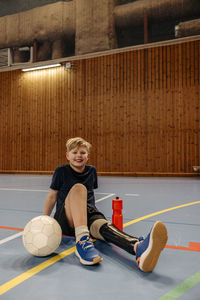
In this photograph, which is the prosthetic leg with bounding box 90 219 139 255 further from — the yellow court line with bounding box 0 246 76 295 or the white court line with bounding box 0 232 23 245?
the white court line with bounding box 0 232 23 245

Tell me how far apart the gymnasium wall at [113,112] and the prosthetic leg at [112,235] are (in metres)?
8.83

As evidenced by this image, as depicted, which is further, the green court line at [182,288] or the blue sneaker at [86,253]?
the blue sneaker at [86,253]

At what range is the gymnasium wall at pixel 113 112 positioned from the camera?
10.8 metres

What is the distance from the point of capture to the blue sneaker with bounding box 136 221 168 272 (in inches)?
66.4

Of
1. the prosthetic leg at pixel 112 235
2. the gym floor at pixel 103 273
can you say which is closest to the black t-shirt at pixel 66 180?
the prosthetic leg at pixel 112 235


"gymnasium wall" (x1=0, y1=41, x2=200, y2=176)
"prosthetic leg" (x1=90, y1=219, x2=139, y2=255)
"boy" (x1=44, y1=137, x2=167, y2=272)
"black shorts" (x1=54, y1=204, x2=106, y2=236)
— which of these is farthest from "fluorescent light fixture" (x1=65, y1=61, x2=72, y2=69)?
"prosthetic leg" (x1=90, y1=219, x2=139, y2=255)

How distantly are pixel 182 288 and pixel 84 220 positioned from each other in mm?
911

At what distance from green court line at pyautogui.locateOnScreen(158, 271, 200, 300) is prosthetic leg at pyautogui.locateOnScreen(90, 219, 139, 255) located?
1.39ft

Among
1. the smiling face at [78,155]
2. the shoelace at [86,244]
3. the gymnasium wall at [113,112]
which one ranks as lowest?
the shoelace at [86,244]

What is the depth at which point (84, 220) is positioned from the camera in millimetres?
2207

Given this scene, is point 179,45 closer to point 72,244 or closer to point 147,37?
point 147,37

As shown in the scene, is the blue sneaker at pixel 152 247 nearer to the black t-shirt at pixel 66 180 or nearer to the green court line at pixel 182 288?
the green court line at pixel 182 288

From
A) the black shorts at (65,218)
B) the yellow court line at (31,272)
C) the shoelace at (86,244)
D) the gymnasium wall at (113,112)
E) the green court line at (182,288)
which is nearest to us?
the green court line at (182,288)

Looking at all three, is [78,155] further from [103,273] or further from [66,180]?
[103,273]
